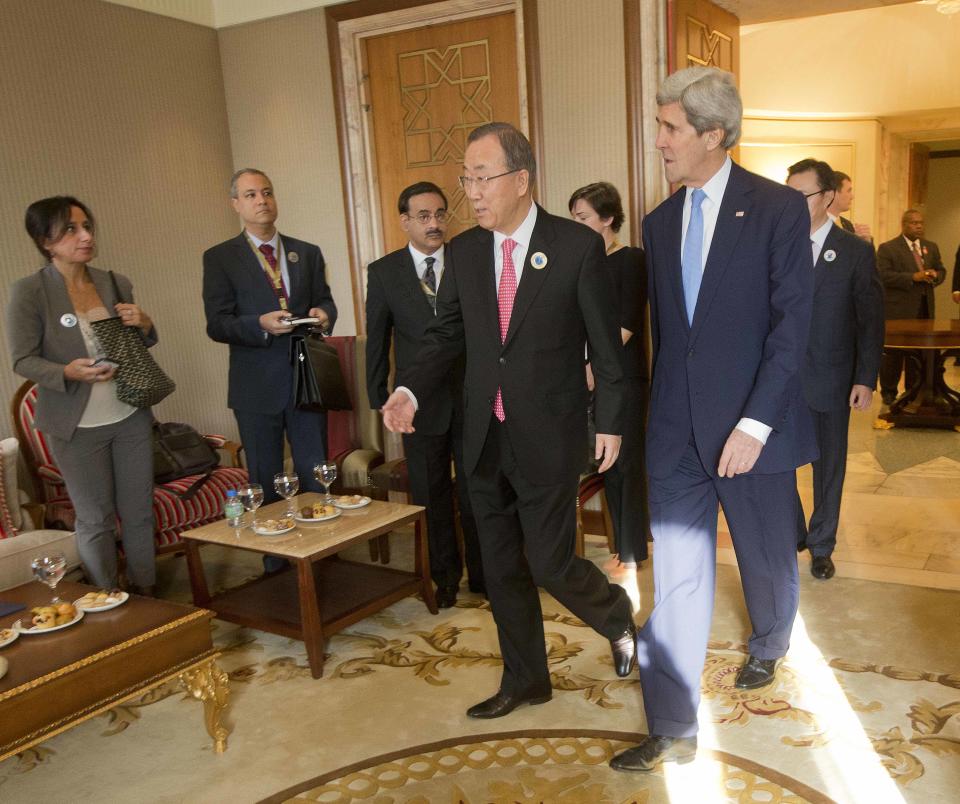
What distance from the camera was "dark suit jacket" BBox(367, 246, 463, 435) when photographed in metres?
3.64

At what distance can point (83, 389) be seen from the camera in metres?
3.63

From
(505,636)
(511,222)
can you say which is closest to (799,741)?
(505,636)

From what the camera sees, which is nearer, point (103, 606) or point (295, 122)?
point (103, 606)

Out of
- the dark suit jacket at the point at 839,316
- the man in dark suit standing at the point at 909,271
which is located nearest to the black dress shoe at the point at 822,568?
the dark suit jacket at the point at 839,316

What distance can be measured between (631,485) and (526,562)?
1296 mm

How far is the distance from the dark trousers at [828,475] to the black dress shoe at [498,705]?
5.30 ft

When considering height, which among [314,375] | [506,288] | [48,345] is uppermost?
[506,288]

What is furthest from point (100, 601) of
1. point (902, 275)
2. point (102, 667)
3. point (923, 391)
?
point (902, 275)

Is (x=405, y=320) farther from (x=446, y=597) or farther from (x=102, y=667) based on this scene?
(x=102, y=667)

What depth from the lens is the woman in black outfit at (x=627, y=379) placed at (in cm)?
378

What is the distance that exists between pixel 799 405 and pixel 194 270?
13.2 feet

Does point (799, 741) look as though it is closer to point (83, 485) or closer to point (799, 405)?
point (799, 405)

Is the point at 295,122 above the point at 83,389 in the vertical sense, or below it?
above

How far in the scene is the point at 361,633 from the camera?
11.9 ft
